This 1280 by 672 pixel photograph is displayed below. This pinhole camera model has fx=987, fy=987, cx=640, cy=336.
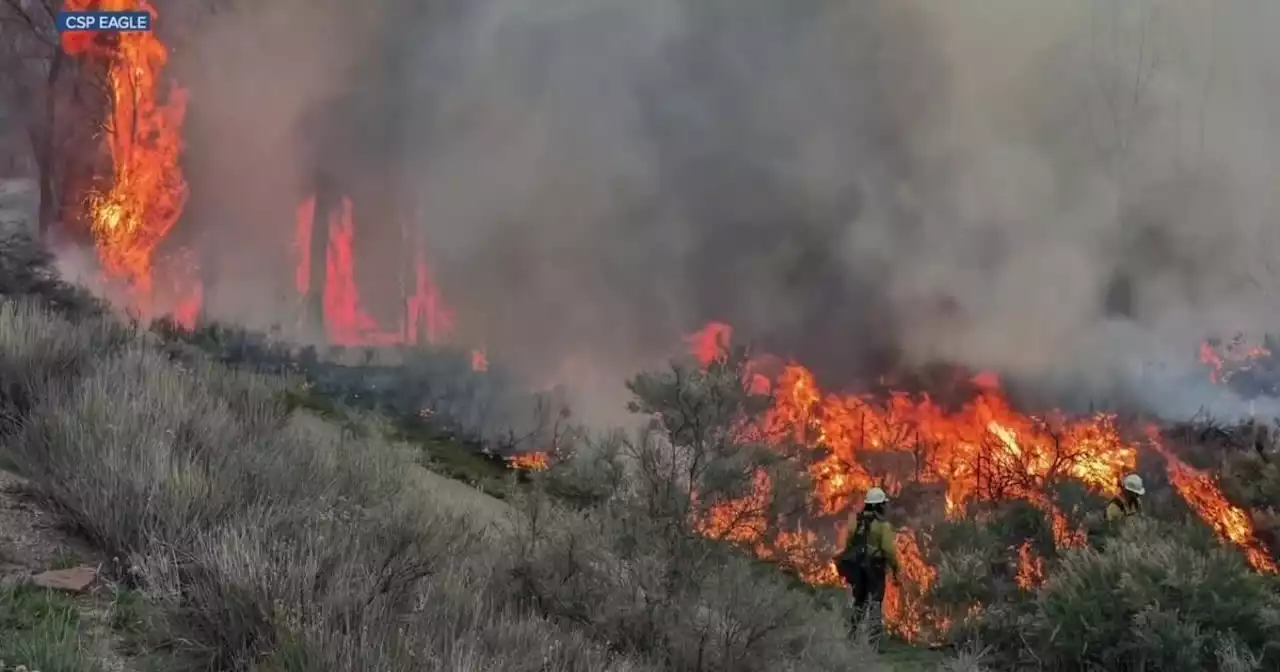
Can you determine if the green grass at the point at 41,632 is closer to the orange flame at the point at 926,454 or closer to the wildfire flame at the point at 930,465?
the wildfire flame at the point at 930,465

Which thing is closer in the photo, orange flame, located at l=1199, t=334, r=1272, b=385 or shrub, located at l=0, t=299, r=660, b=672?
shrub, located at l=0, t=299, r=660, b=672

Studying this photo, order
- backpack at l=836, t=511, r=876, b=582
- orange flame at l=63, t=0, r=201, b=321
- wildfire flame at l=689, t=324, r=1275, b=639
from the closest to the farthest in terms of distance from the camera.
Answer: wildfire flame at l=689, t=324, r=1275, b=639
backpack at l=836, t=511, r=876, b=582
orange flame at l=63, t=0, r=201, b=321

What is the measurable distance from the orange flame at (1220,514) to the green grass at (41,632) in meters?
7.01

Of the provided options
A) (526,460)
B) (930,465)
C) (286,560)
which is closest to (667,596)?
(286,560)

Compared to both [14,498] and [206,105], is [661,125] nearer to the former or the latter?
[206,105]

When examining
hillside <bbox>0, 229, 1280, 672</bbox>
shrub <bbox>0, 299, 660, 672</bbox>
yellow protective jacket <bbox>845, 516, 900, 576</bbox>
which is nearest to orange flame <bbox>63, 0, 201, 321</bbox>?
hillside <bbox>0, 229, 1280, 672</bbox>

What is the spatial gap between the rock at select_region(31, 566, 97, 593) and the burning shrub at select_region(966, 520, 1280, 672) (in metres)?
4.89

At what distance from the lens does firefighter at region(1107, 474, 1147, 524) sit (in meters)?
7.46

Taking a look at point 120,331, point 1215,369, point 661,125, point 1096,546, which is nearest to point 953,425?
point 1215,369

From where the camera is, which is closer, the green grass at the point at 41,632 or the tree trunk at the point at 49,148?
the green grass at the point at 41,632

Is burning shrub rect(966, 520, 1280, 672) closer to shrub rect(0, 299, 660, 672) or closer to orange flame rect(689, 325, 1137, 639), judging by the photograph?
orange flame rect(689, 325, 1137, 639)

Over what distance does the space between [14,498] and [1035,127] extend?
16.9 metres

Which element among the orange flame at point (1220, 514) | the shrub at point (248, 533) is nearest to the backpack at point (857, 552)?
the orange flame at point (1220, 514)

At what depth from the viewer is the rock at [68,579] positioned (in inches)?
129
